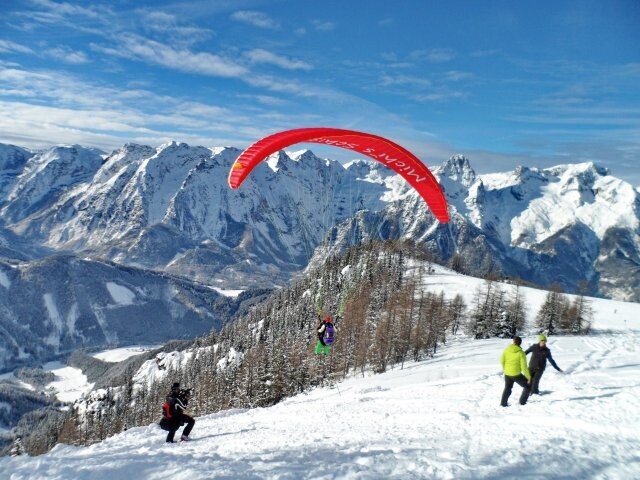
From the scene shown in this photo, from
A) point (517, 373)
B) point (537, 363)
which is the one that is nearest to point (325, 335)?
point (537, 363)

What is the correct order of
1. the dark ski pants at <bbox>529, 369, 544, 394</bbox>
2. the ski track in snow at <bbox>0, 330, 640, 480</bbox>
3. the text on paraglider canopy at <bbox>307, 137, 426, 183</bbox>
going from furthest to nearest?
the text on paraglider canopy at <bbox>307, 137, 426, 183</bbox> < the dark ski pants at <bbox>529, 369, 544, 394</bbox> < the ski track in snow at <bbox>0, 330, 640, 480</bbox>

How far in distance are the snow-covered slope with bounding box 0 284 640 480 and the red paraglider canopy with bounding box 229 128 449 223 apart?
8.89 meters

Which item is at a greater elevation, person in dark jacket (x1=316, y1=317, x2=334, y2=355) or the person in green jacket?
the person in green jacket

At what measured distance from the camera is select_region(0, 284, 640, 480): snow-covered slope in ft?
35.9

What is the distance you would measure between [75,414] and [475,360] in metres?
117

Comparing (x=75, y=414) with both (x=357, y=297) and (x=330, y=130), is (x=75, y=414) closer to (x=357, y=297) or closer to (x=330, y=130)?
(x=357, y=297)

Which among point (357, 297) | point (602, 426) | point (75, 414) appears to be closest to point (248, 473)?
point (602, 426)

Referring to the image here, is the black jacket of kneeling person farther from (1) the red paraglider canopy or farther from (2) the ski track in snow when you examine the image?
(1) the red paraglider canopy

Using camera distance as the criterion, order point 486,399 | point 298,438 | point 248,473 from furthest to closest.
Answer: point 486,399, point 298,438, point 248,473

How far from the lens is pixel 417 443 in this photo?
13.3 metres

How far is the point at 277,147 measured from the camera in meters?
22.4

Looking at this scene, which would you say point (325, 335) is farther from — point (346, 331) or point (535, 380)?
point (346, 331)

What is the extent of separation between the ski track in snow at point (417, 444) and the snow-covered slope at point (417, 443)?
0.11 feet

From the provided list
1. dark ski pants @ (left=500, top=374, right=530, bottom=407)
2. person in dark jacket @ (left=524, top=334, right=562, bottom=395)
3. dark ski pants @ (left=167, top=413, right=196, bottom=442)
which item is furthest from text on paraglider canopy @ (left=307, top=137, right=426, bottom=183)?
dark ski pants @ (left=167, top=413, right=196, bottom=442)
